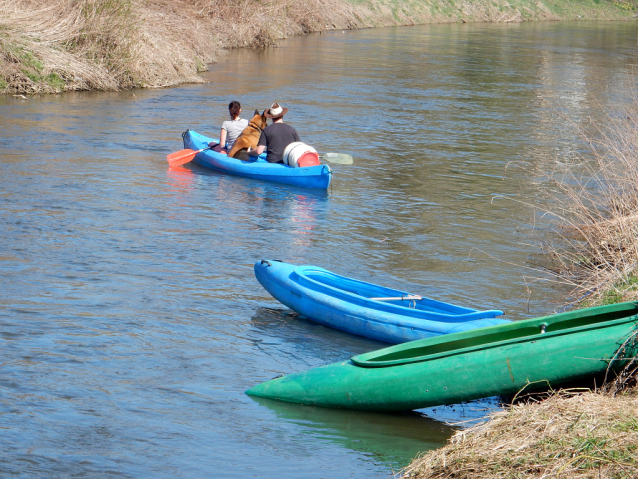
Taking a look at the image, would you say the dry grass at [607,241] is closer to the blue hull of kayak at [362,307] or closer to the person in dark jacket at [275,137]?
the blue hull of kayak at [362,307]

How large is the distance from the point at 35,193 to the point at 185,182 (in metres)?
2.08

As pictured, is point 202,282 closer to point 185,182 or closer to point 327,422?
point 327,422

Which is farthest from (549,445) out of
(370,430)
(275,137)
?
(275,137)

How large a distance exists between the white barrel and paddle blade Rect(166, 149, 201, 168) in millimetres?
1669

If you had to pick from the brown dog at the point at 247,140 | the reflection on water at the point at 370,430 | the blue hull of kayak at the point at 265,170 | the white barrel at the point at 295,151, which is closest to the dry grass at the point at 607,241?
the reflection on water at the point at 370,430

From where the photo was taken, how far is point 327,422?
4.98 meters

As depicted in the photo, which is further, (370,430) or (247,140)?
(247,140)

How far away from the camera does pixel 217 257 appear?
27.0ft

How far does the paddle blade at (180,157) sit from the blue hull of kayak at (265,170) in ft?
0.43

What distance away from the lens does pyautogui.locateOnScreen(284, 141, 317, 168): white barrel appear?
11062 mm

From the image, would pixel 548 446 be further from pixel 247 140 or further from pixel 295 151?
pixel 247 140

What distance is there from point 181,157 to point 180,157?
0.01 meters

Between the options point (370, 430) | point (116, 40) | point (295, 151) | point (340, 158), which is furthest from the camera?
point (116, 40)

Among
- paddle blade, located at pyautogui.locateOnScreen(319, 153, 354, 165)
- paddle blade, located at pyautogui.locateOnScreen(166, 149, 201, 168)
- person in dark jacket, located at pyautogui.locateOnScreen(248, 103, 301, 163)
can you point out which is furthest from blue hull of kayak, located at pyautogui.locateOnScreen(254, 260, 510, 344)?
paddle blade, located at pyautogui.locateOnScreen(166, 149, 201, 168)
